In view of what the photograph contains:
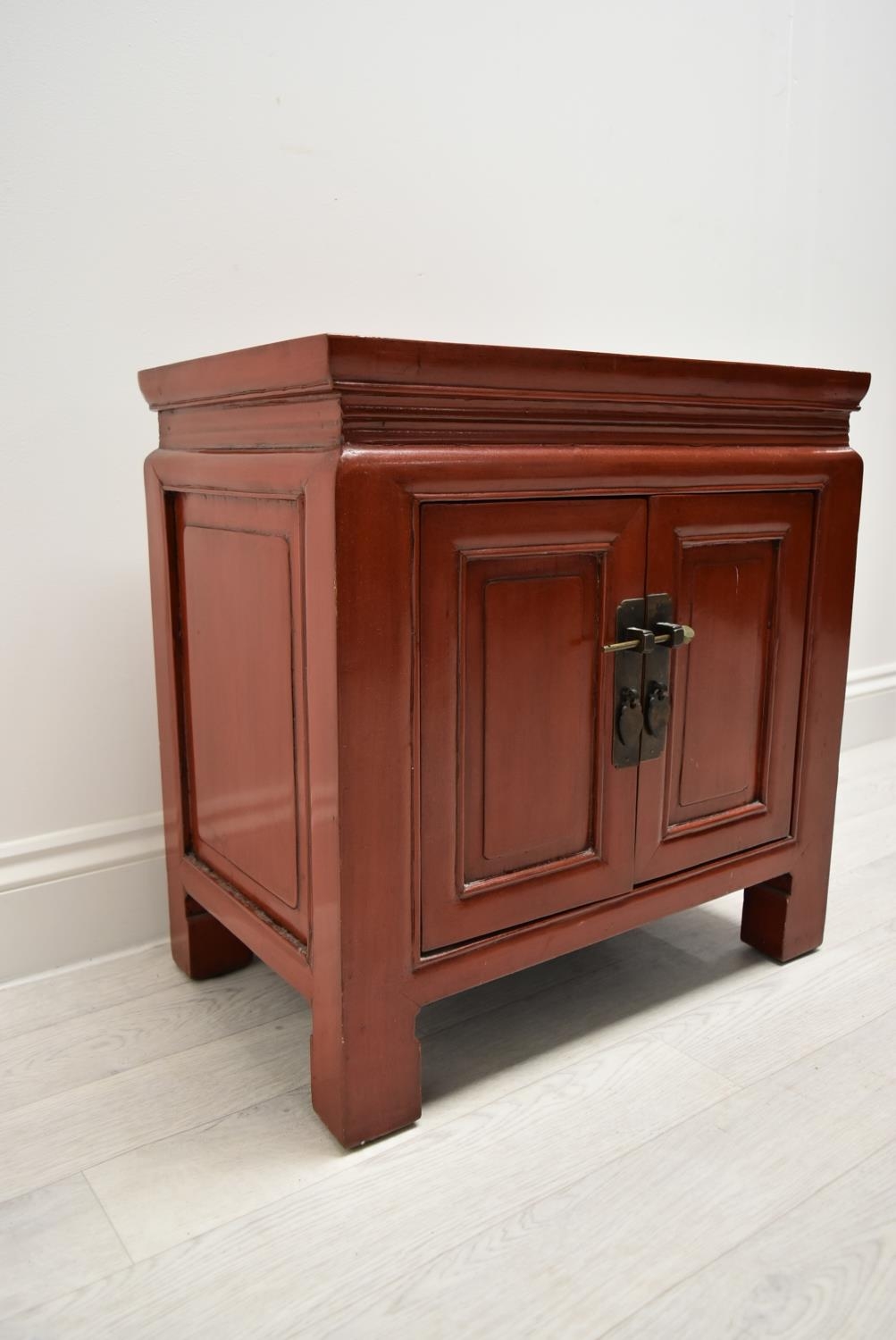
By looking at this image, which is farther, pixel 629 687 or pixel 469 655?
pixel 629 687

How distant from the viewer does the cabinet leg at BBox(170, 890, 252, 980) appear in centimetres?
121

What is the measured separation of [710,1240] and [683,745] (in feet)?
1.55

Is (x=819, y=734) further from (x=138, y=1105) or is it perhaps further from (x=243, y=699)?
(x=138, y=1105)

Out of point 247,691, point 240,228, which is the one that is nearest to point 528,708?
point 247,691

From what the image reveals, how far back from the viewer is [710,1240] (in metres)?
0.81

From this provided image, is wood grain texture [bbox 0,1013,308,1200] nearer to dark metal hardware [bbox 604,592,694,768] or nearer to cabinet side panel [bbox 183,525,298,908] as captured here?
cabinet side panel [bbox 183,525,298,908]

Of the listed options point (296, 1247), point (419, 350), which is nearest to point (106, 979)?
point (296, 1247)

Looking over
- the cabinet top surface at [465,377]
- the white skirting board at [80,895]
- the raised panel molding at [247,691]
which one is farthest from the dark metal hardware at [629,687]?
the white skirting board at [80,895]

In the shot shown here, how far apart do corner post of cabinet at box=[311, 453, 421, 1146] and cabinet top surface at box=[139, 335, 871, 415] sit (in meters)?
0.07

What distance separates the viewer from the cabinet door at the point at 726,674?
3.49 feet

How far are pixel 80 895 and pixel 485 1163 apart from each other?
0.63m

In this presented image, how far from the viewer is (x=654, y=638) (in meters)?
1.02

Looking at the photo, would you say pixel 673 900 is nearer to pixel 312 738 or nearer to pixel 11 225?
pixel 312 738

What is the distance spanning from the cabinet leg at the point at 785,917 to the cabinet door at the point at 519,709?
31 cm
